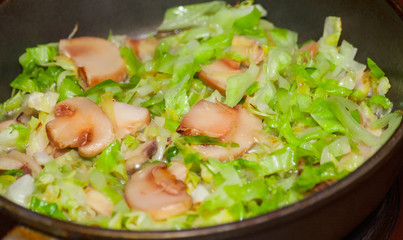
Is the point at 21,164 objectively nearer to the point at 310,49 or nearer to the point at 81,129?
the point at 81,129

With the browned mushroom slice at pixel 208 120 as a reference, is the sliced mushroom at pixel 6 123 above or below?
below

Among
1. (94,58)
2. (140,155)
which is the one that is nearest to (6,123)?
(94,58)

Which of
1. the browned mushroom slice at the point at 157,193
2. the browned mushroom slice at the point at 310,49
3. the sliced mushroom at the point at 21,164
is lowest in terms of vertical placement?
the sliced mushroom at the point at 21,164

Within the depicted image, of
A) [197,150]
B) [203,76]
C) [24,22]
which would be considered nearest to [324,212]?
[197,150]

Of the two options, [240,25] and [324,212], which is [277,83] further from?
[324,212]

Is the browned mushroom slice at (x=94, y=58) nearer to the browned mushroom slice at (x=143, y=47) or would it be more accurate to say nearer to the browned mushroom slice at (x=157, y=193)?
the browned mushroom slice at (x=143, y=47)

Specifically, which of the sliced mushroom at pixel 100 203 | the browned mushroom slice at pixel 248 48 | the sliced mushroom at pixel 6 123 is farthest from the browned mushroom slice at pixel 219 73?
the sliced mushroom at pixel 6 123

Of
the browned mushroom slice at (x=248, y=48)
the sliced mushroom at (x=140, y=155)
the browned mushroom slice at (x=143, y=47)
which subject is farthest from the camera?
the browned mushroom slice at (x=143, y=47)
